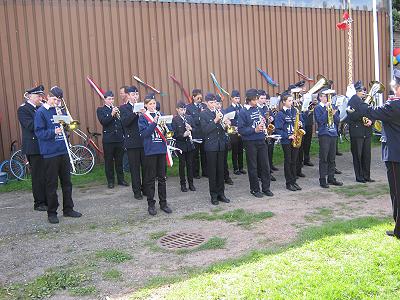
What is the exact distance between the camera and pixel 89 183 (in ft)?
36.2

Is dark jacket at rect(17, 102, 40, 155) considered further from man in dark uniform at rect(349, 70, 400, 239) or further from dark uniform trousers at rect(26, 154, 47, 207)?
man in dark uniform at rect(349, 70, 400, 239)

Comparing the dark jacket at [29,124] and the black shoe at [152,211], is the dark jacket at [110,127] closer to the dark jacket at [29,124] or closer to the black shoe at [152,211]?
the dark jacket at [29,124]

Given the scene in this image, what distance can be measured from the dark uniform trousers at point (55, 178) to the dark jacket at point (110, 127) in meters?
2.44

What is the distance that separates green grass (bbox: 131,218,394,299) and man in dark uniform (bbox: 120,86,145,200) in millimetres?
3974

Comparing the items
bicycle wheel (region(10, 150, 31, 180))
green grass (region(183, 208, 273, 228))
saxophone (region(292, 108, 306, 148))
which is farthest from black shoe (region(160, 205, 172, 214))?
bicycle wheel (region(10, 150, 31, 180))

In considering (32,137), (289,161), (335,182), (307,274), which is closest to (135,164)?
(32,137)

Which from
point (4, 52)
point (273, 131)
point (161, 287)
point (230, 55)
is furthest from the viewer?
point (230, 55)

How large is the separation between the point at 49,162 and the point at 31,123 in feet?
3.78

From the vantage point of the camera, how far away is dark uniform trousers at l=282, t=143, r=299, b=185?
31.2ft

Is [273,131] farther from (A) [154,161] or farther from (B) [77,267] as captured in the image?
(B) [77,267]

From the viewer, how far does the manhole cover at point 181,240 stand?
6.28 m

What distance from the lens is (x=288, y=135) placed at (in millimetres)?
9469

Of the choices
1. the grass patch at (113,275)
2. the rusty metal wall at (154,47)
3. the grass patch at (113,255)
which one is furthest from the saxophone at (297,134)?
the rusty metal wall at (154,47)

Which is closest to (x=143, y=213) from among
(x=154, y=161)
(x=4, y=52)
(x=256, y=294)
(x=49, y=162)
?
(x=154, y=161)
